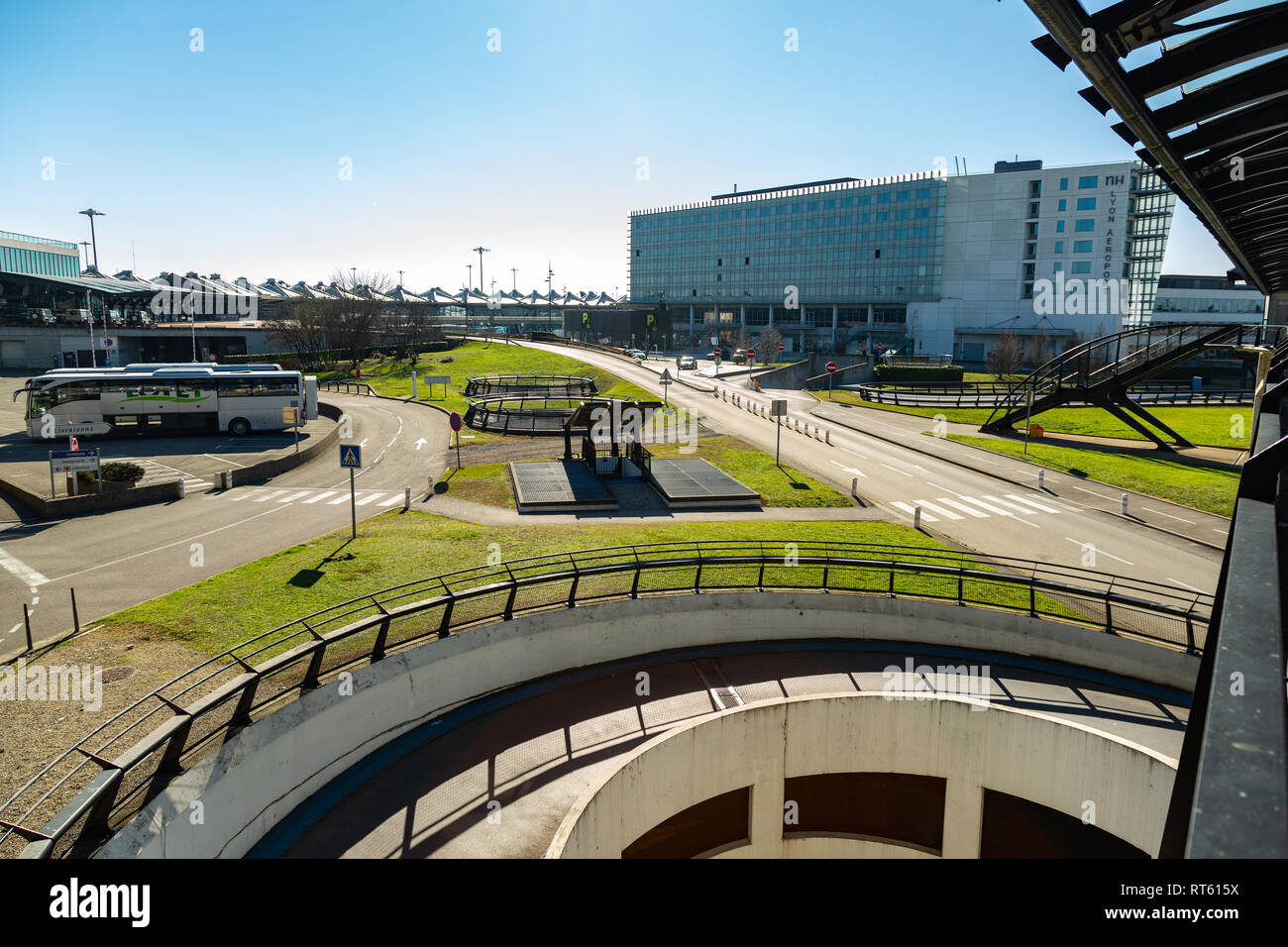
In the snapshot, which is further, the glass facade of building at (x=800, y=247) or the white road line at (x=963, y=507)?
the glass facade of building at (x=800, y=247)

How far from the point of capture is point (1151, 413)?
2032 inches

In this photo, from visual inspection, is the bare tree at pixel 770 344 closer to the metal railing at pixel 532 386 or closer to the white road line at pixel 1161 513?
the metal railing at pixel 532 386

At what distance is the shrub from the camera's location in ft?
83.6

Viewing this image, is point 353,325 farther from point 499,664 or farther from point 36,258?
point 499,664

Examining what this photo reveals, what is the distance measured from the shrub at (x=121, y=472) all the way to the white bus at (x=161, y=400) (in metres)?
11.2

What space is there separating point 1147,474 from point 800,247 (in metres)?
90.7

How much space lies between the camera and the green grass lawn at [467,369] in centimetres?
5581

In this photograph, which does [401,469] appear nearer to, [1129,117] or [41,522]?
[41,522]

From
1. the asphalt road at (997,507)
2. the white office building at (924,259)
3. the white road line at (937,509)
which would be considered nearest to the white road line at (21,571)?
the asphalt road at (997,507)

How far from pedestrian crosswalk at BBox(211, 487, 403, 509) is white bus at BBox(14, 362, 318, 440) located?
12.4 metres

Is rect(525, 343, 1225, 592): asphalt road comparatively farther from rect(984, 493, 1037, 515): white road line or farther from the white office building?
the white office building

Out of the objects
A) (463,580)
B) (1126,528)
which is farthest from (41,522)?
(1126,528)

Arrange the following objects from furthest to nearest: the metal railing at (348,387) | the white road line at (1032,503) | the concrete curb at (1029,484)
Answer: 1. the metal railing at (348,387)
2. the white road line at (1032,503)
3. the concrete curb at (1029,484)

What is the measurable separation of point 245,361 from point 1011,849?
265ft
